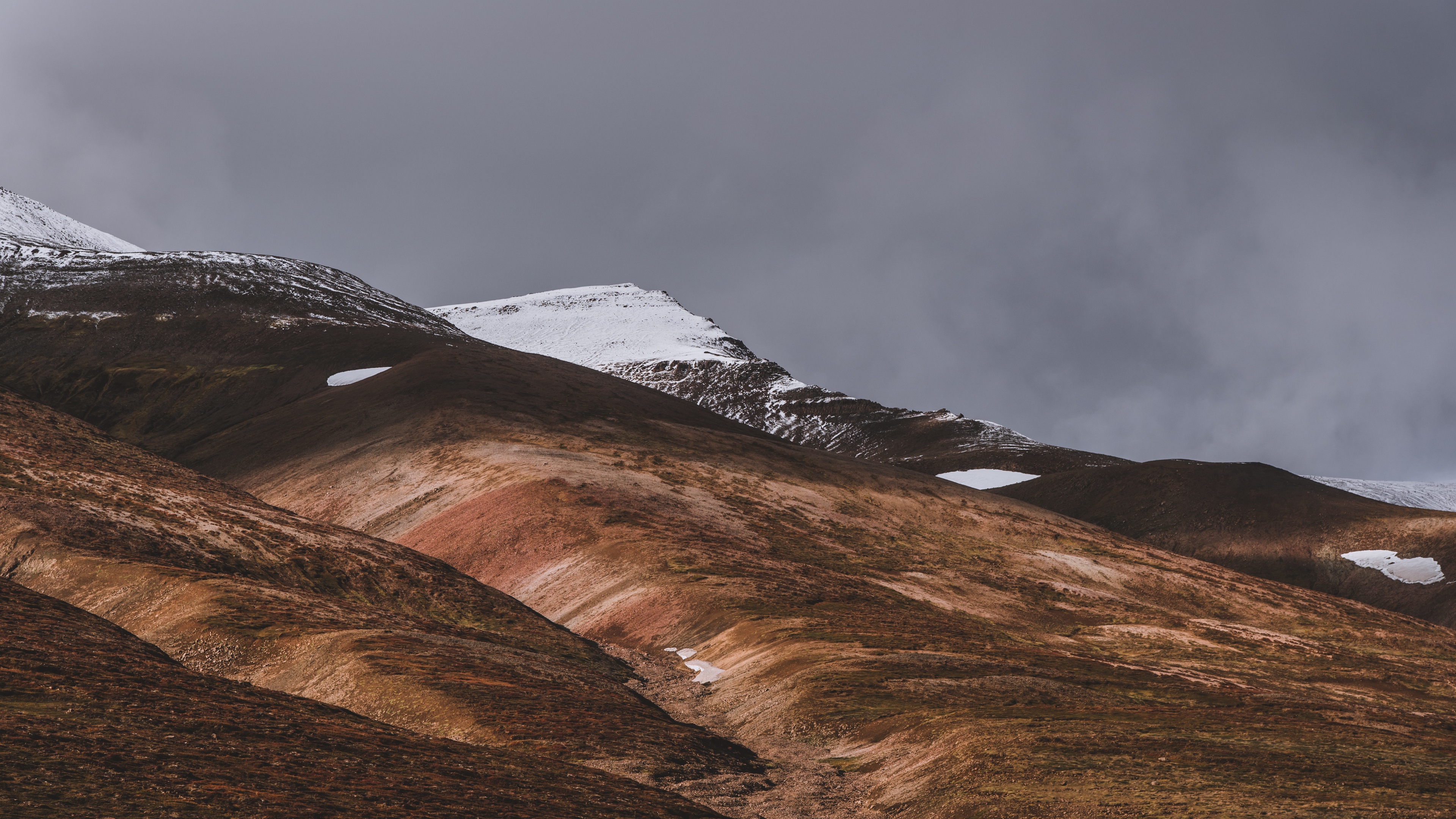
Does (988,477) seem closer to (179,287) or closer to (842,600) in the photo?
Answer: (842,600)

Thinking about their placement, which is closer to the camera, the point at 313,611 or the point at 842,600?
the point at 313,611

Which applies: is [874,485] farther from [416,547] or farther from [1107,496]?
[1107,496]

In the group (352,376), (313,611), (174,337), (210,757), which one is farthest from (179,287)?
(210,757)

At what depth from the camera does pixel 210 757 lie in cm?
1484

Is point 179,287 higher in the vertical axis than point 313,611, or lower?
higher

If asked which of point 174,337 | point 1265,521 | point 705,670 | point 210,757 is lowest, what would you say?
point 705,670

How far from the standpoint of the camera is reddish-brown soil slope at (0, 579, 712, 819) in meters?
12.3

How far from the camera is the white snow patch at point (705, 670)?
140 ft

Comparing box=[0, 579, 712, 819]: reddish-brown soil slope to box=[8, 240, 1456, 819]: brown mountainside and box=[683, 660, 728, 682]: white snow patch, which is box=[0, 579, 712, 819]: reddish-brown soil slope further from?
box=[683, 660, 728, 682]: white snow patch

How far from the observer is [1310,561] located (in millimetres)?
129125

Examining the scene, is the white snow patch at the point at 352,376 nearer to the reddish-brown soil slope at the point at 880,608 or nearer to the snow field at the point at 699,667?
the reddish-brown soil slope at the point at 880,608

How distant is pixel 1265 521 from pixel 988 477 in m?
43.7

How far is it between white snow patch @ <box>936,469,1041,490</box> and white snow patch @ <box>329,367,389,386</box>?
93364mm

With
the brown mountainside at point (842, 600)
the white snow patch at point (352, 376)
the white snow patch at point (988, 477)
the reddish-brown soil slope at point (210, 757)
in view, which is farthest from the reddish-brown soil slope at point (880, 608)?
the white snow patch at point (988, 477)
